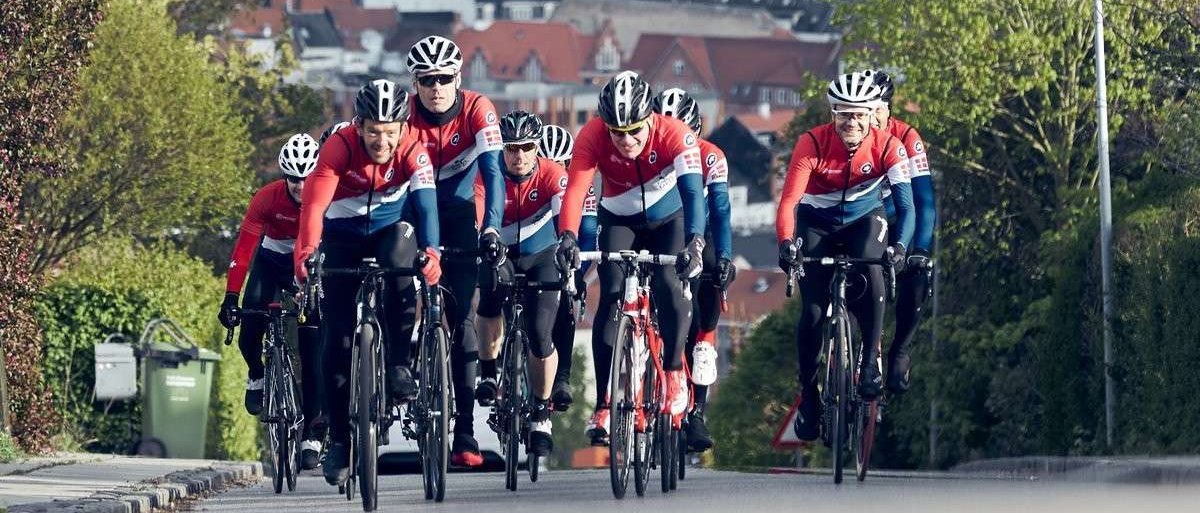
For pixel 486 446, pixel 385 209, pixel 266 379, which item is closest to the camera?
A: pixel 385 209

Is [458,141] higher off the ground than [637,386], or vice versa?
[458,141]

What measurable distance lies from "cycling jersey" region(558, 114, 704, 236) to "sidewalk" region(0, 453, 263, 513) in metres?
2.89

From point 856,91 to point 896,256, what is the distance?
3.44 ft

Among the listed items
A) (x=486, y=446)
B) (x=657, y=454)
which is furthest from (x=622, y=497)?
(x=486, y=446)

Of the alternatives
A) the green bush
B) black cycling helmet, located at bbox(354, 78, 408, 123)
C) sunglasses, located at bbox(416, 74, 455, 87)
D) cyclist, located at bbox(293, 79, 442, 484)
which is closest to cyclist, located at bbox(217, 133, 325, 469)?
sunglasses, located at bbox(416, 74, 455, 87)

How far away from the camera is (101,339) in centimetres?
3453

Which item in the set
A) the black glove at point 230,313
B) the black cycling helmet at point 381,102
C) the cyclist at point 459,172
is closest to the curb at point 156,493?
the black glove at point 230,313

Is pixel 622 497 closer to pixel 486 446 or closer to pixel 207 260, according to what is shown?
pixel 486 446

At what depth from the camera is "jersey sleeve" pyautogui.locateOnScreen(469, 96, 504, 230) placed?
16.0 meters

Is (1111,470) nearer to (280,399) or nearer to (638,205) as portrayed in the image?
(638,205)

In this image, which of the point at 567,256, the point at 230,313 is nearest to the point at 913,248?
the point at 567,256

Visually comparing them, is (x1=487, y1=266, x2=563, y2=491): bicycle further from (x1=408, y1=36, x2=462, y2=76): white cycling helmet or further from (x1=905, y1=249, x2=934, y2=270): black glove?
(x1=905, y1=249, x2=934, y2=270): black glove

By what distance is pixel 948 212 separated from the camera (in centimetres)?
4925

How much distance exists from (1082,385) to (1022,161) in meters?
18.1
